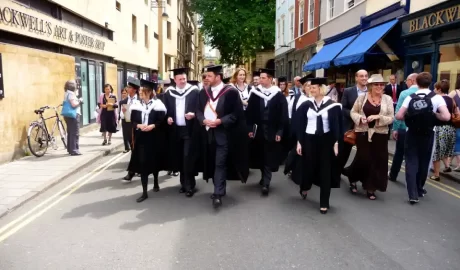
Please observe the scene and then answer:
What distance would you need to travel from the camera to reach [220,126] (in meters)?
6.05

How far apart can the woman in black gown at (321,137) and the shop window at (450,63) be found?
7.07 metres

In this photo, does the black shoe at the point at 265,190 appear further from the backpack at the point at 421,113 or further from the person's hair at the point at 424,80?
the person's hair at the point at 424,80

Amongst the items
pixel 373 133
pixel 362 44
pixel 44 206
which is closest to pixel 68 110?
pixel 44 206

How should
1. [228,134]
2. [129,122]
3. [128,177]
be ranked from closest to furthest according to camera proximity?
[228,134] < [128,177] < [129,122]

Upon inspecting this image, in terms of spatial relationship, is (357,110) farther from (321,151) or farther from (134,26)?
(134,26)

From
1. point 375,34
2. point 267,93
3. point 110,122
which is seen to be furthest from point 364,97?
point 375,34

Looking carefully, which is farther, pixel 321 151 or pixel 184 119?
pixel 184 119

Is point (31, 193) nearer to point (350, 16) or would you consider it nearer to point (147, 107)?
point (147, 107)

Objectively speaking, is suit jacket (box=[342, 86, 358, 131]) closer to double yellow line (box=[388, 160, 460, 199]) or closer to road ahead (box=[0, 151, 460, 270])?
road ahead (box=[0, 151, 460, 270])

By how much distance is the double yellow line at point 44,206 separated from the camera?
16.4ft

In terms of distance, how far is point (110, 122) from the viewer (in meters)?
11.4

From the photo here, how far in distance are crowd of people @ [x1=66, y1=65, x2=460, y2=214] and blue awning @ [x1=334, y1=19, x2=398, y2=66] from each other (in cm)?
771

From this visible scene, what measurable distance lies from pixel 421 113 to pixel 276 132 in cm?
208

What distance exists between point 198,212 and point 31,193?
272 centimetres
